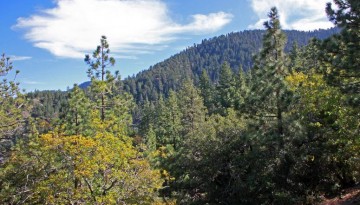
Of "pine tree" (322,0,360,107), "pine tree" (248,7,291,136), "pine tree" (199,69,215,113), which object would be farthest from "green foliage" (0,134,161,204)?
"pine tree" (199,69,215,113)

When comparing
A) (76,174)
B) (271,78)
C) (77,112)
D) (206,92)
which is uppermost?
(206,92)

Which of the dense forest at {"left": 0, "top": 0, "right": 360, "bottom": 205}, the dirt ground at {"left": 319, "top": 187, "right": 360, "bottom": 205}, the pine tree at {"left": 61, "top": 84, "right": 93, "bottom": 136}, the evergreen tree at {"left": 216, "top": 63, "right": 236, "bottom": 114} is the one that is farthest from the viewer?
the evergreen tree at {"left": 216, "top": 63, "right": 236, "bottom": 114}

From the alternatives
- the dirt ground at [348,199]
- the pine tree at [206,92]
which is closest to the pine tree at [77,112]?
the dirt ground at [348,199]

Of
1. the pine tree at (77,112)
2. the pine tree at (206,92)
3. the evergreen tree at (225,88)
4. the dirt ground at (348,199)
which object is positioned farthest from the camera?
the pine tree at (206,92)

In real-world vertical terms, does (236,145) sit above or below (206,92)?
below

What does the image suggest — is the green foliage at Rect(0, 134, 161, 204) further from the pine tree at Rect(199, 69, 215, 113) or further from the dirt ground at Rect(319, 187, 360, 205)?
the pine tree at Rect(199, 69, 215, 113)

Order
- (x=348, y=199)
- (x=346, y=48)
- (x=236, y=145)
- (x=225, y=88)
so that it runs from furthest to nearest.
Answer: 1. (x=225, y=88)
2. (x=236, y=145)
3. (x=348, y=199)
4. (x=346, y=48)

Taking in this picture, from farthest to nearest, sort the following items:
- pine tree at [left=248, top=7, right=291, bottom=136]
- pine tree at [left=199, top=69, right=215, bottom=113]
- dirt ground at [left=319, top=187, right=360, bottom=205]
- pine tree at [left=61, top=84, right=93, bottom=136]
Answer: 1. pine tree at [left=199, top=69, right=215, bottom=113]
2. pine tree at [left=61, top=84, right=93, bottom=136]
3. pine tree at [left=248, top=7, right=291, bottom=136]
4. dirt ground at [left=319, top=187, right=360, bottom=205]

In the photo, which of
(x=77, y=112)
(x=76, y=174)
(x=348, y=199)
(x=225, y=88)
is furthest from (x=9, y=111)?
(x=225, y=88)

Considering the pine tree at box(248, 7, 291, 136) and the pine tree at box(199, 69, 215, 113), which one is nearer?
the pine tree at box(248, 7, 291, 136)

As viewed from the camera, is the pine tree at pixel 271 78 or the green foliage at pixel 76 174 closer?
the green foliage at pixel 76 174

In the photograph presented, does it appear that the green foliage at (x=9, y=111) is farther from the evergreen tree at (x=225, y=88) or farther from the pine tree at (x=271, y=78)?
the evergreen tree at (x=225, y=88)

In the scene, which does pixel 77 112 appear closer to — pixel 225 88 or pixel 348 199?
pixel 348 199

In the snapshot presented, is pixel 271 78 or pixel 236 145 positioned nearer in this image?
pixel 271 78
